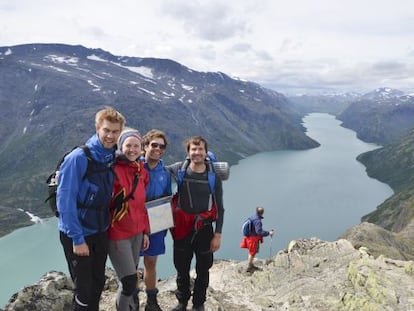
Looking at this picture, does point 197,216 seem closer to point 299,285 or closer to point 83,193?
point 83,193

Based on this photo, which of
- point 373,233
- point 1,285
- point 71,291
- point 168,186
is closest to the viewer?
point 168,186

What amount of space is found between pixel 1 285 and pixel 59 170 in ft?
357

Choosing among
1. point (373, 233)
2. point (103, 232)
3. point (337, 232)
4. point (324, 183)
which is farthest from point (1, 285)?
point (324, 183)

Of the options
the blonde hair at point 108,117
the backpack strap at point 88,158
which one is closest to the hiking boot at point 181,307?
the backpack strap at point 88,158

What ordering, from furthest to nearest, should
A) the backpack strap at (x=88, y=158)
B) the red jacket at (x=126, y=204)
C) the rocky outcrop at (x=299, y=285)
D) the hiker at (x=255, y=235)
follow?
the hiker at (x=255, y=235), the rocky outcrop at (x=299, y=285), the red jacket at (x=126, y=204), the backpack strap at (x=88, y=158)

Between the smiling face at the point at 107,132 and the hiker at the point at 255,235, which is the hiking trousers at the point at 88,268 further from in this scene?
the hiker at the point at 255,235

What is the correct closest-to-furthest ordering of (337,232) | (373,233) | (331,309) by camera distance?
(331,309) → (373,233) → (337,232)

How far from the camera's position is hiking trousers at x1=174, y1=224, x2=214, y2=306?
9273 millimetres

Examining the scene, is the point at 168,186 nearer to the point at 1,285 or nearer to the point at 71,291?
the point at 71,291

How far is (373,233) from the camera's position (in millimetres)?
45594

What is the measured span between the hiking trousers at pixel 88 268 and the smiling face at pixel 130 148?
1.62 meters

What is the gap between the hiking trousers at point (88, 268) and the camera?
23.2ft

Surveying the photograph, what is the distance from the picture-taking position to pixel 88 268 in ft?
23.6

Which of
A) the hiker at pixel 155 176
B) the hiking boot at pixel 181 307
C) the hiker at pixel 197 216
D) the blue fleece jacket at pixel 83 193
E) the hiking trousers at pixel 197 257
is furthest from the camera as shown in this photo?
the hiking boot at pixel 181 307
